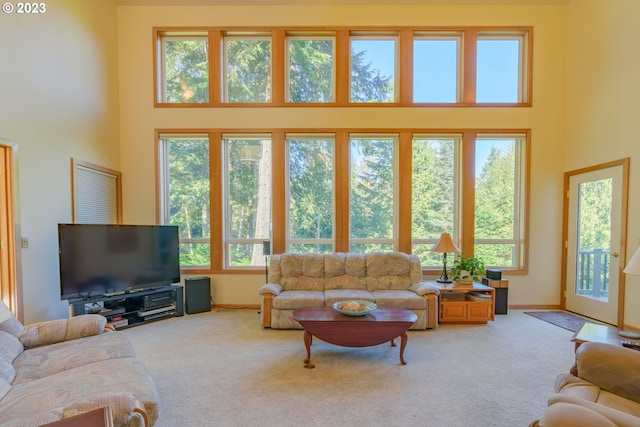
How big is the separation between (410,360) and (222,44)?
5.40 meters

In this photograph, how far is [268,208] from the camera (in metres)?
4.79

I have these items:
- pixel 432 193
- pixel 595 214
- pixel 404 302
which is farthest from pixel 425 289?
pixel 595 214

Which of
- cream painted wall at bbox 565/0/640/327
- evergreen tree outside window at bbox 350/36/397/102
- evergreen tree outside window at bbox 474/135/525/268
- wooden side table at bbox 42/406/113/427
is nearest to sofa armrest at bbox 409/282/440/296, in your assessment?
evergreen tree outside window at bbox 474/135/525/268

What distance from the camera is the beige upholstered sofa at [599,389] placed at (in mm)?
1210

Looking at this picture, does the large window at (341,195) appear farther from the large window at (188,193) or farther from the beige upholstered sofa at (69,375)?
the beige upholstered sofa at (69,375)

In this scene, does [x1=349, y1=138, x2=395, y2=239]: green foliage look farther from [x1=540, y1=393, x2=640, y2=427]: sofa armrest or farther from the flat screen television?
[x1=540, y1=393, x2=640, y2=427]: sofa armrest

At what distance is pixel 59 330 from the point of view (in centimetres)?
230

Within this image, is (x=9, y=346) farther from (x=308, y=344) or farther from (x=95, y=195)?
(x=95, y=195)

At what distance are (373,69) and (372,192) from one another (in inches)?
81.9

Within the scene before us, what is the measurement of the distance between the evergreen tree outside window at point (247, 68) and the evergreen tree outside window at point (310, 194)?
42.2 inches

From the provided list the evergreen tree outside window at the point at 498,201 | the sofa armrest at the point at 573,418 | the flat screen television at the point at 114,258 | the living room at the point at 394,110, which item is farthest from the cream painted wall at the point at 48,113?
the evergreen tree outside window at the point at 498,201

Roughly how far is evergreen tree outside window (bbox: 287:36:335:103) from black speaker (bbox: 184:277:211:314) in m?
3.30

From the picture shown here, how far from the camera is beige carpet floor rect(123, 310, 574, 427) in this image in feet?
6.77

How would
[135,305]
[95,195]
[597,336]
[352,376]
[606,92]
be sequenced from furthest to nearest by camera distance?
[95,195], [606,92], [135,305], [352,376], [597,336]
